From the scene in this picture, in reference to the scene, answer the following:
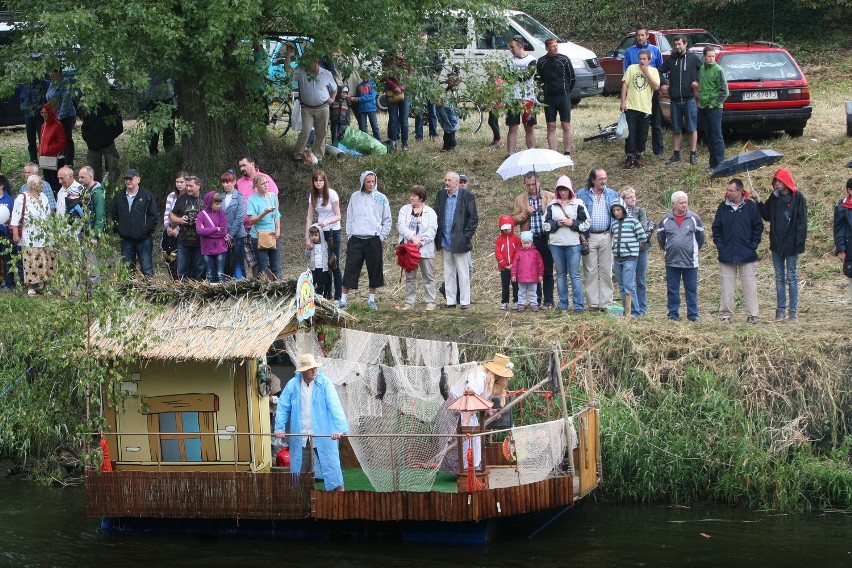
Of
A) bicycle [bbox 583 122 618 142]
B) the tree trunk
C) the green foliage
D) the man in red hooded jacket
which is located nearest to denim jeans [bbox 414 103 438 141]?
bicycle [bbox 583 122 618 142]

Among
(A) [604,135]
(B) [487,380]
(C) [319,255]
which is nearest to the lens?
(B) [487,380]

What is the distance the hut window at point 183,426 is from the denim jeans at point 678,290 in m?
6.08

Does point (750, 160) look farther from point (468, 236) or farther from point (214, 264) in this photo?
point (214, 264)

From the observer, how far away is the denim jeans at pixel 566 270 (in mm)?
16672

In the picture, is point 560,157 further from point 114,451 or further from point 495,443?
point 114,451

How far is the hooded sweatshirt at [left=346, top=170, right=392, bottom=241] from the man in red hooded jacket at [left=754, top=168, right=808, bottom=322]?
191 inches

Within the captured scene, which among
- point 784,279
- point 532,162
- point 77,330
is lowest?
point 77,330

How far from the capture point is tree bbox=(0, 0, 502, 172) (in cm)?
1833

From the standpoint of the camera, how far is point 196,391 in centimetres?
1399

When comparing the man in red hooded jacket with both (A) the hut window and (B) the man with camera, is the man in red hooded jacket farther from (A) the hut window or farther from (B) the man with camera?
(B) the man with camera

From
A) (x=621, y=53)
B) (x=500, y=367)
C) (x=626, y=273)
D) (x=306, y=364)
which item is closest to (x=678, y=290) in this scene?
(x=626, y=273)

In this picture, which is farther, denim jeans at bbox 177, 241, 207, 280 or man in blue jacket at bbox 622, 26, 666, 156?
man in blue jacket at bbox 622, 26, 666, 156

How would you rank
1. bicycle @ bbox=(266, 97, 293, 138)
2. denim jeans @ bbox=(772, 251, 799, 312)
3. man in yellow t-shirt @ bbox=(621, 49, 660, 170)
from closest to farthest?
denim jeans @ bbox=(772, 251, 799, 312)
man in yellow t-shirt @ bbox=(621, 49, 660, 170)
bicycle @ bbox=(266, 97, 293, 138)

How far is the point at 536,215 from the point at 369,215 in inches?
86.4
